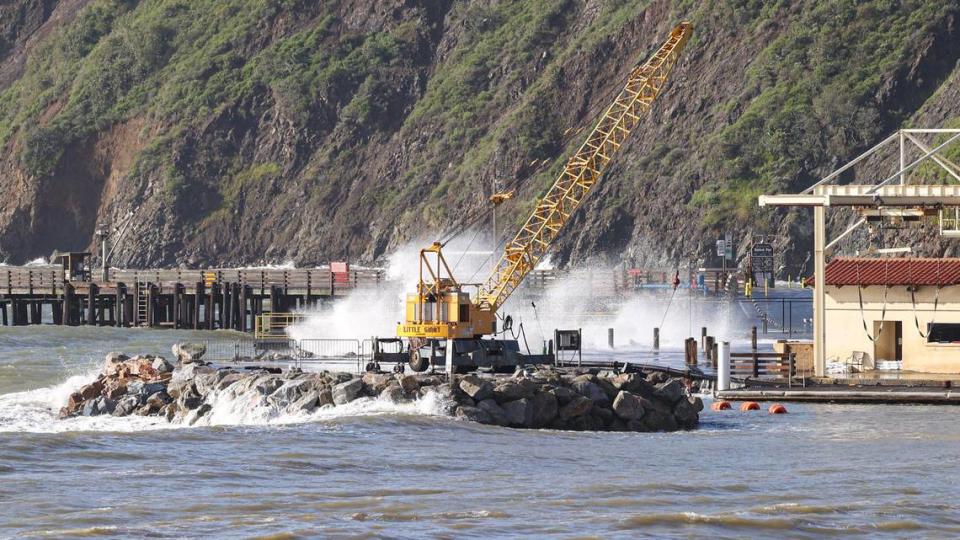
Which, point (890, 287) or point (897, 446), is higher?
point (890, 287)

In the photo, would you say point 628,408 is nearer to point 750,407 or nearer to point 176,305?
point 750,407

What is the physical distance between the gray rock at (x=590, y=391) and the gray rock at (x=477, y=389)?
201 cm

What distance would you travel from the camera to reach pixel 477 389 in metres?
44.7

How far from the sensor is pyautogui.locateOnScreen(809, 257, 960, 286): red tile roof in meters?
53.0

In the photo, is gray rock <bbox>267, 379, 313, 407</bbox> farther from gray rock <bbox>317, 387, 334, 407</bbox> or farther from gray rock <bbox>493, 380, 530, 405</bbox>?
gray rock <bbox>493, 380, 530, 405</bbox>

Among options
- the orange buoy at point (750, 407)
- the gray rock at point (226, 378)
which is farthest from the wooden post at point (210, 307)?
the orange buoy at point (750, 407)

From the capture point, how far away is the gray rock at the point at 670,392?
45344mm

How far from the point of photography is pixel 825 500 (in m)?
33.5

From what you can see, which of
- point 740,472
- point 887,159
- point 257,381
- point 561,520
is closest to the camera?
point 561,520

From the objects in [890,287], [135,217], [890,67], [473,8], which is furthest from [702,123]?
[890,287]

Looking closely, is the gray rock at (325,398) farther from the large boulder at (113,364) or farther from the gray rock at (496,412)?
the large boulder at (113,364)

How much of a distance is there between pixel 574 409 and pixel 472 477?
334 inches

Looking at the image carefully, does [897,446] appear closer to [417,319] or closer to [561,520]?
[561,520]

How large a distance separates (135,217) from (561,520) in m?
146
